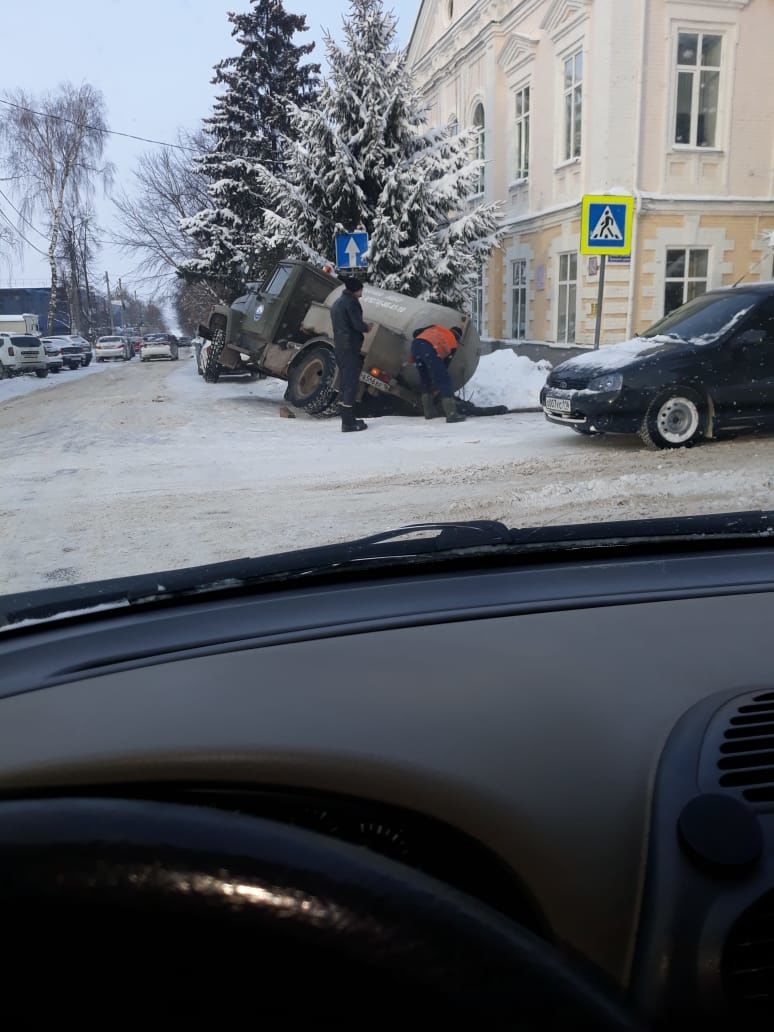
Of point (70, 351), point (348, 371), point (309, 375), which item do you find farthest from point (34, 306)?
point (348, 371)

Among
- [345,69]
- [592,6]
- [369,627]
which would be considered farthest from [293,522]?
[592,6]

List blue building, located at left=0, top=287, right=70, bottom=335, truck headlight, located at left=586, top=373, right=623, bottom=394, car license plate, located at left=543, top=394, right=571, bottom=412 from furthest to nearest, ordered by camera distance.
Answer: blue building, located at left=0, top=287, right=70, bottom=335
car license plate, located at left=543, top=394, right=571, bottom=412
truck headlight, located at left=586, top=373, right=623, bottom=394

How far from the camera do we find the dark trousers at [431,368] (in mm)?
11328

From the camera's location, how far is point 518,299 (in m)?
22.7

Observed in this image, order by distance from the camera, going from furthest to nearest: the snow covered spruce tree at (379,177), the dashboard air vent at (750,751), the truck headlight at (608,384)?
the snow covered spruce tree at (379,177), the truck headlight at (608,384), the dashboard air vent at (750,751)

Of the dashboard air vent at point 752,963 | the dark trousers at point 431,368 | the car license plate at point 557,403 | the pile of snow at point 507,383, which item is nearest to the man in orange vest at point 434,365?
the dark trousers at point 431,368

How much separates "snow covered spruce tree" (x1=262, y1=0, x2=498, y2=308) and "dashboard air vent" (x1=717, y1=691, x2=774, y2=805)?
16089 millimetres

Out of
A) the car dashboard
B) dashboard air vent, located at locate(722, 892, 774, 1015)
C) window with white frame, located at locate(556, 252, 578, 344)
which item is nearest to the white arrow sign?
window with white frame, located at locate(556, 252, 578, 344)

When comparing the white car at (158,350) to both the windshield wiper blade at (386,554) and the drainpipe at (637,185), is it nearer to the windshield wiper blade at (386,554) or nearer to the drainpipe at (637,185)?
the drainpipe at (637,185)

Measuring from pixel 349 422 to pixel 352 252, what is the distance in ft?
13.2

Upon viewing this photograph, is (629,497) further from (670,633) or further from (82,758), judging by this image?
(82,758)

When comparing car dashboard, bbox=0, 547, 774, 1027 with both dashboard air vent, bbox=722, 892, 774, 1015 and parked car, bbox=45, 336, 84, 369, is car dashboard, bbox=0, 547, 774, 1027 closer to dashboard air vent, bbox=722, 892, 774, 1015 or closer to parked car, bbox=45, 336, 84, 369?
dashboard air vent, bbox=722, 892, 774, 1015

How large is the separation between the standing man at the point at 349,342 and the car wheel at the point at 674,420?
152 inches

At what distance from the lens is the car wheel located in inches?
314
